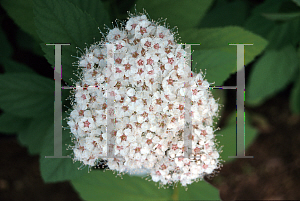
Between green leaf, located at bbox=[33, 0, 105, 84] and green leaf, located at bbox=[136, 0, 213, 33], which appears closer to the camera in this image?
green leaf, located at bbox=[33, 0, 105, 84]

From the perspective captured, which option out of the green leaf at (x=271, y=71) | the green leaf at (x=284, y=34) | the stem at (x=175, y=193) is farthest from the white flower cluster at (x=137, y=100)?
the green leaf at (x=284, y=34)

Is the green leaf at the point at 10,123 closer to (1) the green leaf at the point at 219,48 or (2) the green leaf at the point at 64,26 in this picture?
(2) the green leaf at the point at 64,26

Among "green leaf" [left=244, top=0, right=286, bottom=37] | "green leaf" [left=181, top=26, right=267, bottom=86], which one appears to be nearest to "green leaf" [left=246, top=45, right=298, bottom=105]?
"green leaf" [left=244, top=0, right=286, bottom=37]

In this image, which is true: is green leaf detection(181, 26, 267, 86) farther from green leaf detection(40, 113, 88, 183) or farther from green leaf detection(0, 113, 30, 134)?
green leaf detection(0, 113, 30, 134)

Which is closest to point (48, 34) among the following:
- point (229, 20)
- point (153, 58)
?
point (153, 58)

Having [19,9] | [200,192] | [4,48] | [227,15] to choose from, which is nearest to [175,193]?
[200,192]

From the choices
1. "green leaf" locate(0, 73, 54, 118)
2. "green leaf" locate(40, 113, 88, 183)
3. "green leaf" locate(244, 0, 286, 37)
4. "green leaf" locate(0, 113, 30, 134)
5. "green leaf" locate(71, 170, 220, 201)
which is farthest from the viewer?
"green leaf" locate(0, 113, 30, 134)
